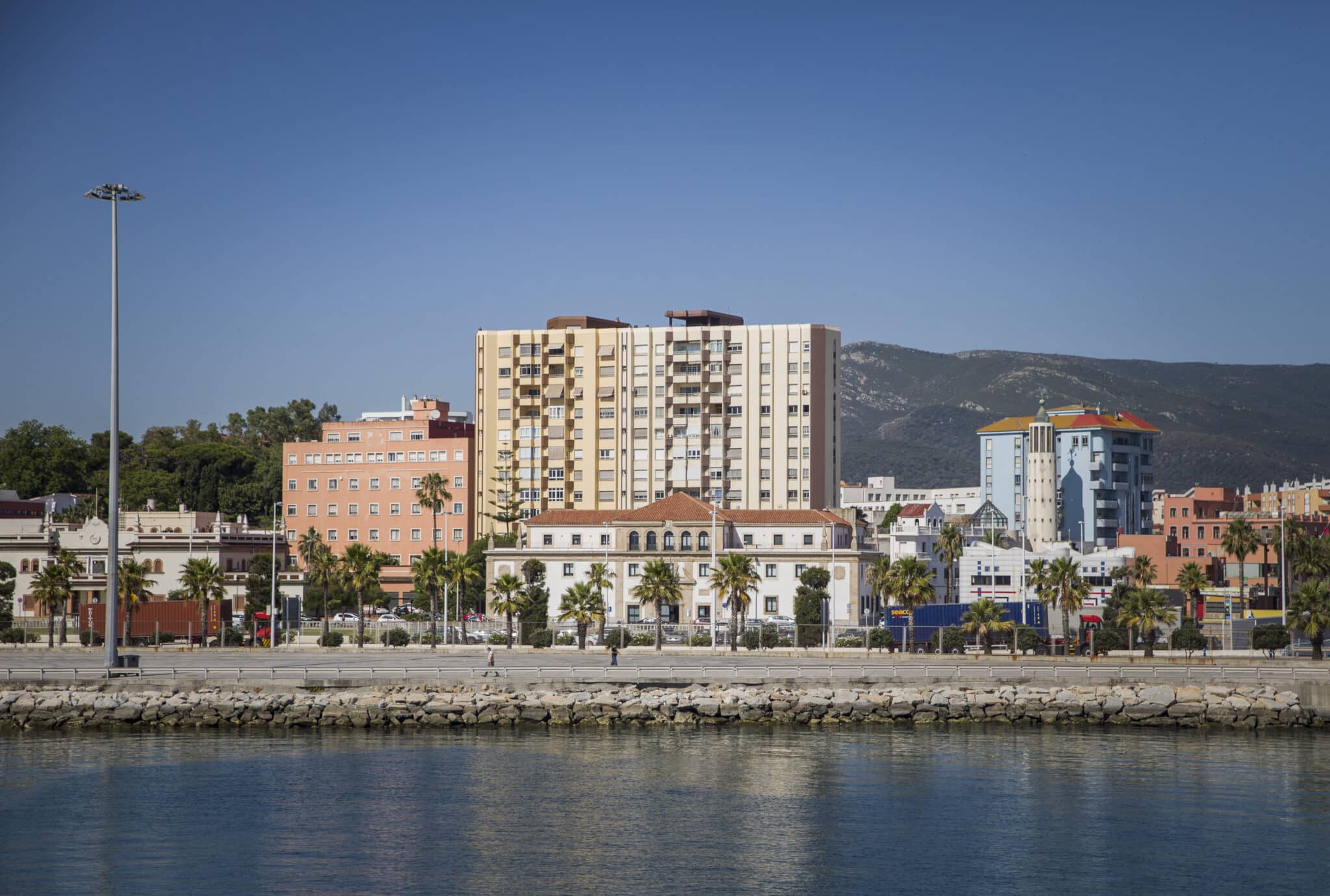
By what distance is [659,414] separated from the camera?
511ft

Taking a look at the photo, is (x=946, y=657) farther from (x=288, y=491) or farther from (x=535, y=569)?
(x=288, y=491)

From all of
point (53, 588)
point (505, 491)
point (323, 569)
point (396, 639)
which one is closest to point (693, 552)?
point (396, 639)

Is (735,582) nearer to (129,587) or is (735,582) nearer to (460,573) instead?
(460,573)

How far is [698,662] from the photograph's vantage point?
2960 inches

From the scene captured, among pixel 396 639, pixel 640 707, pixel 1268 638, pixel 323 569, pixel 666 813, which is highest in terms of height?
pixel 323 569

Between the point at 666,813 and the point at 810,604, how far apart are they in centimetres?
5797

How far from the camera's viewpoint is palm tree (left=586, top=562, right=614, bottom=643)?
90.6m

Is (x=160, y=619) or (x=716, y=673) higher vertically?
(x=160, y=619)

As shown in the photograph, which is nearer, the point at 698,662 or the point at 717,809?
the point at 717,809

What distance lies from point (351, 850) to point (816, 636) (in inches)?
2252

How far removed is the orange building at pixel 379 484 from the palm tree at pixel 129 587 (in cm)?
6165

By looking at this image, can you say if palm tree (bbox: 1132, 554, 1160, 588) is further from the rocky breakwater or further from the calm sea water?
the calm sea water

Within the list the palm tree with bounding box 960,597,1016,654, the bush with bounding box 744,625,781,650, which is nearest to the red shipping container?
the bush with bounding box 744,625,781,650

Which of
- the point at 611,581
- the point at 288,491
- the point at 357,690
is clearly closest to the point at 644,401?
the point at 288,491
